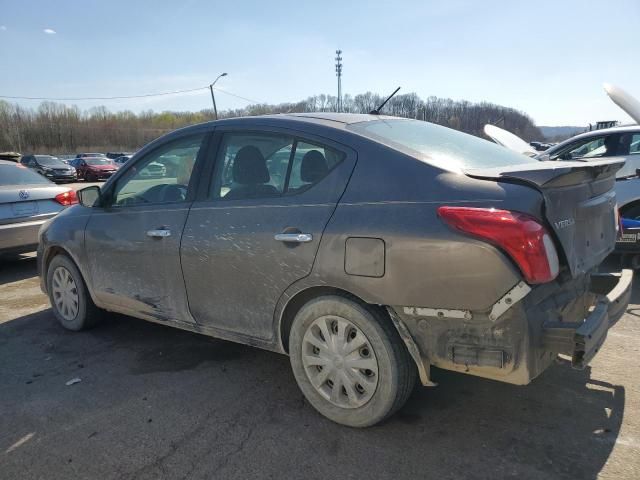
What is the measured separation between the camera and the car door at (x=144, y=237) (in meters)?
3.52

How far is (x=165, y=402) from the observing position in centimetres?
322

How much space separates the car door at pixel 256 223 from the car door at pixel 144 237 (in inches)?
6.0

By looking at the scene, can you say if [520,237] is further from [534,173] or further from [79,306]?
[79,306]

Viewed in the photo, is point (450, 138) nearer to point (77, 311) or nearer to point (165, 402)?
point (165, 402)

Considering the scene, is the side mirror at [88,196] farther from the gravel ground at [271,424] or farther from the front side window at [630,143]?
the front side window at [630,143]

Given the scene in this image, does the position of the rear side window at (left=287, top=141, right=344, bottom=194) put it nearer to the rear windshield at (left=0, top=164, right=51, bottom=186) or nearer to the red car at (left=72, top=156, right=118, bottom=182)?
the rear windshield at (left=0, top=164, right=51, bottom=186)

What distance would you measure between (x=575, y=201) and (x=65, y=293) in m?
4.12

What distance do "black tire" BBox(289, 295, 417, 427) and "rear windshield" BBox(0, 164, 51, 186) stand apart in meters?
5.86

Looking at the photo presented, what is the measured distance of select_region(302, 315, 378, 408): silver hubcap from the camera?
2.71 m

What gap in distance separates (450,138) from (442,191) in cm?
99

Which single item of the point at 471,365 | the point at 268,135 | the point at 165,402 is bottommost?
the point at 165,402

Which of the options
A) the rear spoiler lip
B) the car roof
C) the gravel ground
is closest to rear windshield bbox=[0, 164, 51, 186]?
the gravel ground

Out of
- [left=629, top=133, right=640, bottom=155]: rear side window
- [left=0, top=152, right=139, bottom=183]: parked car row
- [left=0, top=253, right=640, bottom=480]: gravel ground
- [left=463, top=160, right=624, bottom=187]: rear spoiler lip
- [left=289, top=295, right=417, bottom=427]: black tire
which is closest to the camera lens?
[left=463, top=160, right=624, bottom=187]: rear spoiler lip

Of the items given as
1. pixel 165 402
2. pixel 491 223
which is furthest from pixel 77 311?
pixel 491 223
